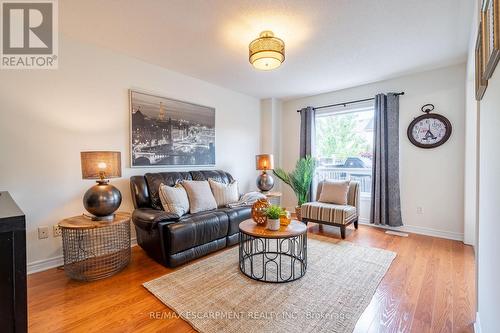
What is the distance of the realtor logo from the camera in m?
2.09

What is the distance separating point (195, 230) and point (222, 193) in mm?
898

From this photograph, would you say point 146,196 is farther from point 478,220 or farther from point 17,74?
point 478,220

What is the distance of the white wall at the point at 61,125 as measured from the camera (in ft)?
7.42

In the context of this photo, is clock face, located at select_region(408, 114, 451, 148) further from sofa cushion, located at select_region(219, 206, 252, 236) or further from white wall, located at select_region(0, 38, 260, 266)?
white wall, located at select_region(0, 38, 260, 266)

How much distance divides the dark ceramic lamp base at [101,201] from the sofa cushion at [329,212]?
2.62 metres

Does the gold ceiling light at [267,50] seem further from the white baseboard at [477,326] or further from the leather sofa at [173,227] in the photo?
the white baseboard at [477,326]

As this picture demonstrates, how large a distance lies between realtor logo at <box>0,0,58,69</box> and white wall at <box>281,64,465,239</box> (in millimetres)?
4375

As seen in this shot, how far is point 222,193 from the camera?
3.34 meters

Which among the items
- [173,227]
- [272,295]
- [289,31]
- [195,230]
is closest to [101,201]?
[173,227]

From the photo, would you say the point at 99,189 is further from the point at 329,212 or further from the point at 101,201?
the point at 329,212

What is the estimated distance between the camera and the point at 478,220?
164 cm

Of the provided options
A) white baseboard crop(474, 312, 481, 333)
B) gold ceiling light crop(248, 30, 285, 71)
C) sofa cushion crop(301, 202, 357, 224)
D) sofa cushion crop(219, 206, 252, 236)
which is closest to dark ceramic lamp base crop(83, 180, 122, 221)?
sofa cushion crop(219, 206, 252, 236)

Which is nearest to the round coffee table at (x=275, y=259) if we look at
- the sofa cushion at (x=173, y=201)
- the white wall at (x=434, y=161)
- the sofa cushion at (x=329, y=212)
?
the sofa cushion at (x=173, y=201)

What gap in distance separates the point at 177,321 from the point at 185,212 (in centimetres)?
133
